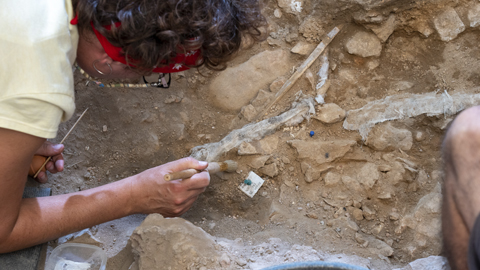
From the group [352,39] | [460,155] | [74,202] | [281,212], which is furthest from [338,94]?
[74,202]

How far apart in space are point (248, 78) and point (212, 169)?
828 millimetres

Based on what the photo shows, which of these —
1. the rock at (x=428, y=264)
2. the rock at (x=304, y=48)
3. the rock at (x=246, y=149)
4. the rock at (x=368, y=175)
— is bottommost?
the rock at (x=246, y=149)

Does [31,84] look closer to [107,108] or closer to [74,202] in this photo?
[74,202]

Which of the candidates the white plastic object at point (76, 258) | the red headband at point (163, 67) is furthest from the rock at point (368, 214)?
the white plastic object at point (76, 258)

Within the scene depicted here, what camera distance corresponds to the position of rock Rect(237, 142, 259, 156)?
2.19 m

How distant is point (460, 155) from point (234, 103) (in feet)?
5.29

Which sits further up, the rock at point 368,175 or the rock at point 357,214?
the rock at point 368,175

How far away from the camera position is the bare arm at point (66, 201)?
4.09 feet

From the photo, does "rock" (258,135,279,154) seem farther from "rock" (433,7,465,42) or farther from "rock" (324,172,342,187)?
"rock" (433,7,465,42)

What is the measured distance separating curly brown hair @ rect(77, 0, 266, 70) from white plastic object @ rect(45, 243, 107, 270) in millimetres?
937

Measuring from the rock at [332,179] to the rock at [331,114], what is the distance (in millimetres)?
328

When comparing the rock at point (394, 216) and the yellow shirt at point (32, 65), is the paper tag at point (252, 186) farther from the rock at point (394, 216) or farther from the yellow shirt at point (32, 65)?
the yellow shirt at point (32, 65)

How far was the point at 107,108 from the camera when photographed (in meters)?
2.40

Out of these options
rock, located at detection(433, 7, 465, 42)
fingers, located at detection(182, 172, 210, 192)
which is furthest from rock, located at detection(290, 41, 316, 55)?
fingers, located at detection(182, 172, 210, 192)
